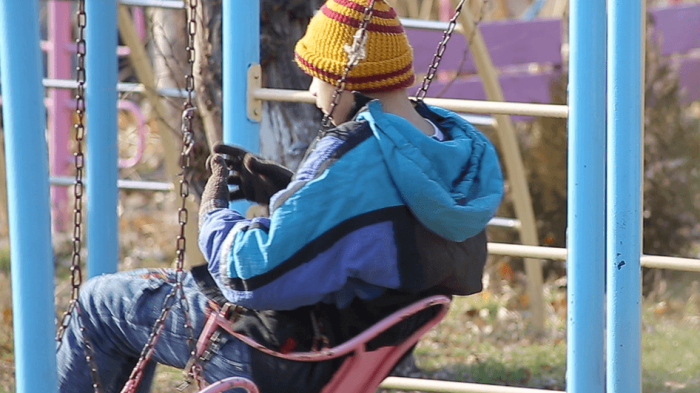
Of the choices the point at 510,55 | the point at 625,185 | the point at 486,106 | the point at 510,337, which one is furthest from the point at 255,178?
the point at 510,55

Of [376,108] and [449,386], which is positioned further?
[449,386]

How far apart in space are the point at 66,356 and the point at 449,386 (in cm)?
112

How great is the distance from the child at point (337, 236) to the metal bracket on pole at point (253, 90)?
56 centimetres

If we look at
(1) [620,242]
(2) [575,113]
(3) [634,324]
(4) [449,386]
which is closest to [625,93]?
(2) [575,113]

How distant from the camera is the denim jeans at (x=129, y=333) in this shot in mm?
2059

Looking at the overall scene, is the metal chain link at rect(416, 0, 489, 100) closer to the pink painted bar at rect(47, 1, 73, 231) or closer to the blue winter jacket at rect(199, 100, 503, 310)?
the blue winter jacket at rect(199, 100, 503, 310)

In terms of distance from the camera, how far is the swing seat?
6.32 feet

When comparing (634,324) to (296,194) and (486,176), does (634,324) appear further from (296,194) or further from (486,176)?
(296,194)

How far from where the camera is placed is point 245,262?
1.89 metres

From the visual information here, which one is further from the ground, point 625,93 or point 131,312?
point 625,93

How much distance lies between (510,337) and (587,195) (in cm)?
203

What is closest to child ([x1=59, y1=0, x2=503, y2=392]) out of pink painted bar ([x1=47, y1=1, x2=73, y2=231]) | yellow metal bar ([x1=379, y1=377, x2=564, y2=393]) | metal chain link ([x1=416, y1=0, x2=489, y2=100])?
metal chain link ([x1=416, y1=0, x2=489, y2=100])

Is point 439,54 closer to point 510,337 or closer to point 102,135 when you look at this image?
point 102,135

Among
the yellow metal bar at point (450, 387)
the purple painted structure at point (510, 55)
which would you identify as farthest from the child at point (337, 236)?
the purple painted structure at point (510, 55)
